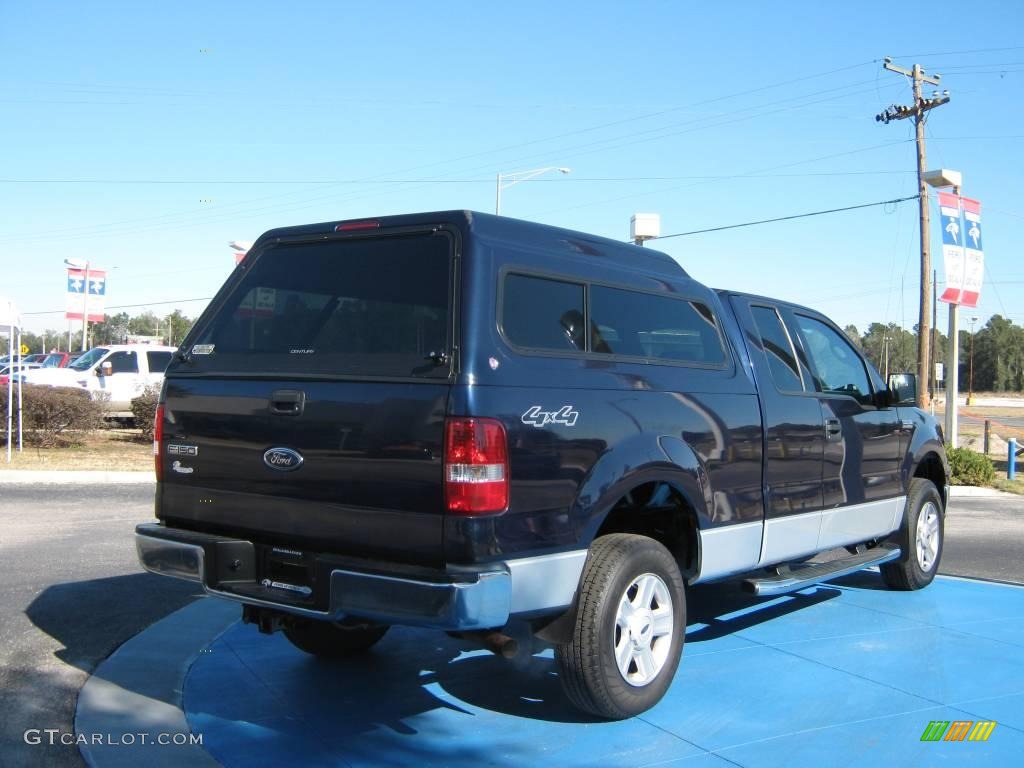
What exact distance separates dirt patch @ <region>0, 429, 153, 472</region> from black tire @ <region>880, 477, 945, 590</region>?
37.3 ft

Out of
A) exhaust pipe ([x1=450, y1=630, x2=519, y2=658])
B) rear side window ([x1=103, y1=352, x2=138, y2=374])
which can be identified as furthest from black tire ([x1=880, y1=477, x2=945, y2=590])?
rear side window ([x1=103, y1=352, x2=138, y2=374])

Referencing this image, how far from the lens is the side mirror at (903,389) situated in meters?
6.71

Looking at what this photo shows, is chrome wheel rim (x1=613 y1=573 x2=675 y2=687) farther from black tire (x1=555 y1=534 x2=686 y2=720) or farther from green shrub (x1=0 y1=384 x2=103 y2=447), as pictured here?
green shrub (x1=0 y1=384 x2=103 y2=447)

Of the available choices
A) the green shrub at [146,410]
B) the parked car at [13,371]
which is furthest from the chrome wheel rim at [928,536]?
the green shrub at [146,410]

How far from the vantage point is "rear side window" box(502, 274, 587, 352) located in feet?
13.7

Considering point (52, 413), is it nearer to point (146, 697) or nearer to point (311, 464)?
point (146, 697)

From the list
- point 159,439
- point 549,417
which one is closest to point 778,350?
point 549,417

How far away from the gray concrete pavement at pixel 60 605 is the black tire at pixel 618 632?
84.1 inches

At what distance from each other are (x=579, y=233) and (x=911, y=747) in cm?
279

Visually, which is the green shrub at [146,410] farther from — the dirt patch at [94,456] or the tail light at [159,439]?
the tail light at [159,439]

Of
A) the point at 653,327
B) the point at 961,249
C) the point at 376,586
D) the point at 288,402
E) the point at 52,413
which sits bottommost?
the point at 376,586

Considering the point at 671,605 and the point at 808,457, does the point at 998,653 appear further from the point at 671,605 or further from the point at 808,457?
the point at 671,605

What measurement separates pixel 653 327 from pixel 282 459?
6.70ft

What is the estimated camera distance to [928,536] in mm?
7430
